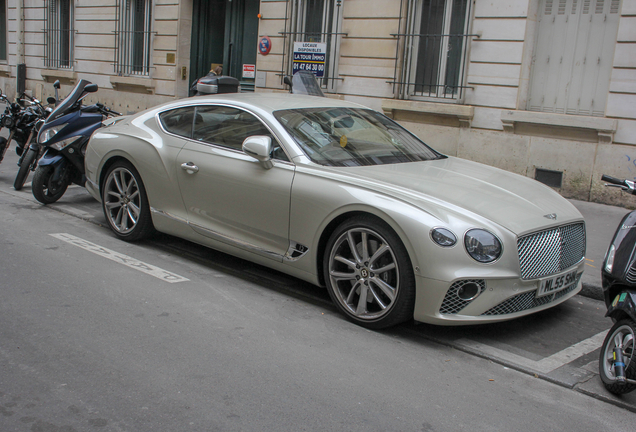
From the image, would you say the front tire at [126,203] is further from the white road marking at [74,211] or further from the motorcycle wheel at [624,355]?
the motorcycle wheel at [624,355]

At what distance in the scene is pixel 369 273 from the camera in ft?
14.0

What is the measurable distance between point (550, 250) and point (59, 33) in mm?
20011

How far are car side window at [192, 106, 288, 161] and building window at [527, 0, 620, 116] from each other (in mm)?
6739

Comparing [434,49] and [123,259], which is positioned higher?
[434,49]

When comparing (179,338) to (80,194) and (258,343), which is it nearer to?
(258,343)

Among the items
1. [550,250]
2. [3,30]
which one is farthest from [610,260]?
[3,30]

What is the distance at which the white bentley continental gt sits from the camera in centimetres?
396

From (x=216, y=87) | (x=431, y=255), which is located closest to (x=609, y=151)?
(x=216, y=87)

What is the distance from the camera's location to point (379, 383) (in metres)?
3.49

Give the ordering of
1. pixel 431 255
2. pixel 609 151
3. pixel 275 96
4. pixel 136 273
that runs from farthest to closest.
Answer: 1. pixel 609 151
2. pixel 275 96
3. pixel 136 273
4. pixel 431 255

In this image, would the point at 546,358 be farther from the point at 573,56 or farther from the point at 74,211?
the point at 573,56

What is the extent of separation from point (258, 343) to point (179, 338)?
1.59ft

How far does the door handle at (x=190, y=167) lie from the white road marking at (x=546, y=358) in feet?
8.31

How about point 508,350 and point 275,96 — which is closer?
point 508,350
